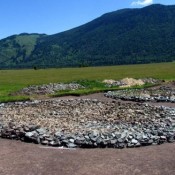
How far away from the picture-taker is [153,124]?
2808 cm

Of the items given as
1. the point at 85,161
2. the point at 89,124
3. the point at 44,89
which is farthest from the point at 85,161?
the point at 44,89

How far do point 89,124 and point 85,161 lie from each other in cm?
855

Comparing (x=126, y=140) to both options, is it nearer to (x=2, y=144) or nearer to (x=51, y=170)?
(x=51, y=170)

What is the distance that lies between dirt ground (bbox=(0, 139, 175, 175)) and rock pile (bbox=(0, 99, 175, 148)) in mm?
904

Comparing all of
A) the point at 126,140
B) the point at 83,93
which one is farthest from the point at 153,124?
the point at 83,93

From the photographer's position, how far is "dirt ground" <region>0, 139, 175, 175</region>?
18.9 m

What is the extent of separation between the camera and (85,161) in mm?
20578

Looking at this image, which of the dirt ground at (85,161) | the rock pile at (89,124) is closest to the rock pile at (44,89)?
the rock pile at (89,124)

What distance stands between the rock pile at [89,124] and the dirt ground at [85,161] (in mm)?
904

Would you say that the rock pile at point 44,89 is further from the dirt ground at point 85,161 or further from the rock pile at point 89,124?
the dirt ground at point 85,161

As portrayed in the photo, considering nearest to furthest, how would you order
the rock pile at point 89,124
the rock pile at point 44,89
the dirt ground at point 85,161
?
1. the dirt ground at point 85,161
2. the rock pile at point 89,124
3. the rock pile at point 44,89

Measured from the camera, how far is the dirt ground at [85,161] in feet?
62.1

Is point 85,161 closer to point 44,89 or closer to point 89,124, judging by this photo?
point 89,124

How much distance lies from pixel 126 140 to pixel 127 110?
11926 millimetres
